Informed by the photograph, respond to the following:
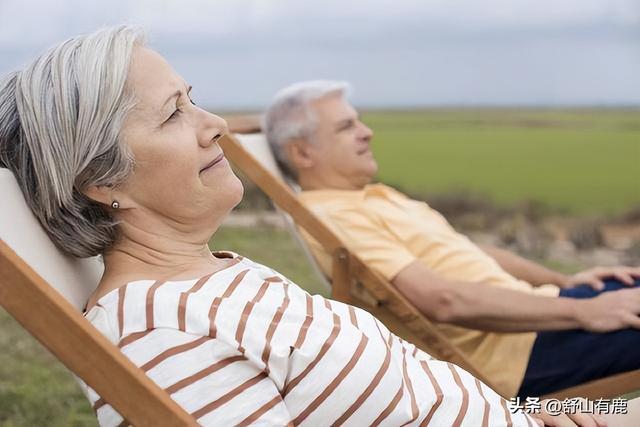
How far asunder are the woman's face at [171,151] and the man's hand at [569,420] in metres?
0.82

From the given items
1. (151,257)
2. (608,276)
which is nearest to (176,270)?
(151,257)

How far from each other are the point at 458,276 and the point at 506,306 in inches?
14.9

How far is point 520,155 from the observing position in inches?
779

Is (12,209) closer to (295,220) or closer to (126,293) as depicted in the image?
(126,293)

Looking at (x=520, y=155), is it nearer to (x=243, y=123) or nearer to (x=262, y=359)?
(x=243, y=123)

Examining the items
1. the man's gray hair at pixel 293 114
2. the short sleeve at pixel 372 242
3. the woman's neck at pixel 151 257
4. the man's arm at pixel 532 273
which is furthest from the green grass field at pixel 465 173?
the woman's neck at pixel 151 257

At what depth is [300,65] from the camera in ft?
51.5

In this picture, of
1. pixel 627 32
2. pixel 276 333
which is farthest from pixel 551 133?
pixel 276 333

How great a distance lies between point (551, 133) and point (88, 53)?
21.4 meters

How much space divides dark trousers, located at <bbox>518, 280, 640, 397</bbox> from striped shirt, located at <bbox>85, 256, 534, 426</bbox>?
118cm

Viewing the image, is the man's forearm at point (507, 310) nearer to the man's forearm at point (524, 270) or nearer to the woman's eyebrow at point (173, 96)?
the man's forearm at point (524, 270)

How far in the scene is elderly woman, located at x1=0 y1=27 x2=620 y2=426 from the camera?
4.98ft

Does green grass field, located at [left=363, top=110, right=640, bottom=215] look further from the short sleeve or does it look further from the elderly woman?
the elderly woman

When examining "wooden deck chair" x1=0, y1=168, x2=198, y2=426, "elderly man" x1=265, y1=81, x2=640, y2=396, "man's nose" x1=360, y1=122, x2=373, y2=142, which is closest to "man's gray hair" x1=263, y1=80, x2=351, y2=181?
"elderly man" x1=265, y1=81, x2=640, y2=396
